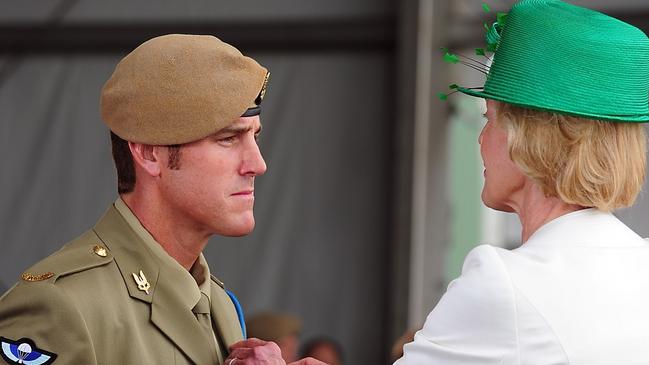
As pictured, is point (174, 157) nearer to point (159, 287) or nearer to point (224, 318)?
point (159, 287)

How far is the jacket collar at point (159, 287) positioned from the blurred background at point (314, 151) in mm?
4226

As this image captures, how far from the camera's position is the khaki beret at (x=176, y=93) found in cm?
228

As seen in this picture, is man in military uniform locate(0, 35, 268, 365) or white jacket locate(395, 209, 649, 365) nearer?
white jacket locate(395, 209, 649, 365)

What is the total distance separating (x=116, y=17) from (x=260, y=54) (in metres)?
0.80

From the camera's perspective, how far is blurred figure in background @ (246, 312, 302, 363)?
6402 millimetres

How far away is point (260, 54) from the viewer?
6.83 m

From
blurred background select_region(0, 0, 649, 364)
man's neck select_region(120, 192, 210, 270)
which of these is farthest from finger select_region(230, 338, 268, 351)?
blurred background select_region(0, 0, 649, 364)

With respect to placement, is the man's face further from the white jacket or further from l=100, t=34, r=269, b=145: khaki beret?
the white jacket

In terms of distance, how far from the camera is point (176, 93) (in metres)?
2.28

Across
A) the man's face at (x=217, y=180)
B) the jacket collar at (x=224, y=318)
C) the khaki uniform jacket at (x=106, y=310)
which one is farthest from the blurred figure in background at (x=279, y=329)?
the man's face at (x=217, y=180)

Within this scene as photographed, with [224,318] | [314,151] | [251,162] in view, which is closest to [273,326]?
[314,151]

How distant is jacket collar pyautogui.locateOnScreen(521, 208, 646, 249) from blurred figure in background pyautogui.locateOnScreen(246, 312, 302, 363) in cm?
420

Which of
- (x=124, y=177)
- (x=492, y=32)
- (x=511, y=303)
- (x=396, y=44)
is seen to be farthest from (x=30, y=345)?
(x=396, y=44)

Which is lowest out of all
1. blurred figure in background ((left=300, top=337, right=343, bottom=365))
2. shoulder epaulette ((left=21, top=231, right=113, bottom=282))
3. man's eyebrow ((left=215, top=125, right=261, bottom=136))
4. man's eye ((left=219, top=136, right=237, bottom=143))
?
blurred figure in background ((left=300, top=337, right=343, bottom=365))
